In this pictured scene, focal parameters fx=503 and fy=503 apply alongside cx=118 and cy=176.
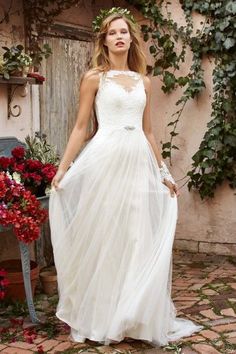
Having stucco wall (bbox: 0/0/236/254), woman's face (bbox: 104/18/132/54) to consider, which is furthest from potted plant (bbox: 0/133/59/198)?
stucco wall (bbox: 0/0/236/254)

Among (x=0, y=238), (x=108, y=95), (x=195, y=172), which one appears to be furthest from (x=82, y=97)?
(x=195, y=172)

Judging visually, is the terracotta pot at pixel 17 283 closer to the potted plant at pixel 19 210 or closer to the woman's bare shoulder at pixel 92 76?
the potted plant at pixel 19 210

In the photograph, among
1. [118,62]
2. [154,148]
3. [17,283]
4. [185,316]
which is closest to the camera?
[118,62]

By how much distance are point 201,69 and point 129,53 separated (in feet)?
7.25

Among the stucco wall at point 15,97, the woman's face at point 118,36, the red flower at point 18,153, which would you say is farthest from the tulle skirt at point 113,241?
the stucco wall at point 15,97

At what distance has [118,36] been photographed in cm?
322

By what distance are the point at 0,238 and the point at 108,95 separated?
1995 mm

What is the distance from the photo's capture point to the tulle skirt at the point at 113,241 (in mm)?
3098

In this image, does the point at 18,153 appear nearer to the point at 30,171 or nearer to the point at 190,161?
the point at 30,171

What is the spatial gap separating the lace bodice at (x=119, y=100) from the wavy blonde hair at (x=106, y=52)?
108 mm

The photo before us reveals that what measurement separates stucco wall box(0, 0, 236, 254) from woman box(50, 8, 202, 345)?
2.25 meters

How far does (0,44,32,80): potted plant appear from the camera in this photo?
422cm

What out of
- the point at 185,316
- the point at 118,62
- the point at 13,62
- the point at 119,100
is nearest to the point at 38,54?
the point at 13,62

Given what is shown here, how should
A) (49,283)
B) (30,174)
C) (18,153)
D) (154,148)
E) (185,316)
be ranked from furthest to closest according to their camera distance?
1. (49,283)
2. (18,153)
3. (30,174)
4. (185,316)
5. (154,148)
